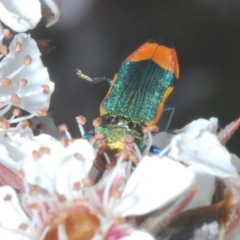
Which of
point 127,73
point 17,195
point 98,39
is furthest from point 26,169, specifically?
point 98,39

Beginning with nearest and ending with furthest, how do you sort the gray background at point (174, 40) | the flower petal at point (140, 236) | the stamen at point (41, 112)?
the flower petal at point (140, 236) < the stamen at point (41, 112) < the gray background at point (174, 40)

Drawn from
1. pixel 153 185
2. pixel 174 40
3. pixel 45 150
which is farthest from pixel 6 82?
pixel 174 40

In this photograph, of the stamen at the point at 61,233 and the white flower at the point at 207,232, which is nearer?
the stamen at the point at 61,233

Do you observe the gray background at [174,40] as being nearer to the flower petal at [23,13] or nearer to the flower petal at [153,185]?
the flower petal at [23,13]

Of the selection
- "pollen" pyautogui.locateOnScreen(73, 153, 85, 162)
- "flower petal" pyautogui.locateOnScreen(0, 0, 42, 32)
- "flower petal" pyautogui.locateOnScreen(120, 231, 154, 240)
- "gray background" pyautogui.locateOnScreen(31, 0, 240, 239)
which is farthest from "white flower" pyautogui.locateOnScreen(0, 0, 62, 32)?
"gray background" pyautogui.locateOnScreen(31, 0, 240, 239)

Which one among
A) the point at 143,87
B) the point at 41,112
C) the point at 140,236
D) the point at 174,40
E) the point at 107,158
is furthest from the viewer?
the point at 174,40

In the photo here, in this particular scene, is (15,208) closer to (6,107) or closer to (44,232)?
(44,232)

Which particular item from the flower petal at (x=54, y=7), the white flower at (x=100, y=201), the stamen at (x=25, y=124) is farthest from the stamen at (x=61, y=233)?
the flower petal at (x=54, y=7)
